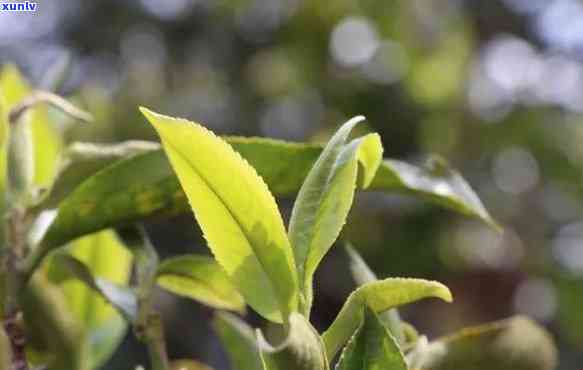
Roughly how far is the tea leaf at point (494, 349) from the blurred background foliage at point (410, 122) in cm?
171

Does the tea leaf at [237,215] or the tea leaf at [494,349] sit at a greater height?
the tea leaf at [237,215]

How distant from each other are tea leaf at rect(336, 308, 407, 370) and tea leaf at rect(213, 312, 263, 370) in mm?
119

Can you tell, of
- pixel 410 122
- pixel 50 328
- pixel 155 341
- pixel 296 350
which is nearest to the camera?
pixel 296 350

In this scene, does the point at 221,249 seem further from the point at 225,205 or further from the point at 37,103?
the point at 37,103

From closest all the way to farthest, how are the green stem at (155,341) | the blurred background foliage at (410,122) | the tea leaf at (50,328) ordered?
the green stem at (155,341) → the tea leaf at (50,328) → the blurred background foliage at (410,122)

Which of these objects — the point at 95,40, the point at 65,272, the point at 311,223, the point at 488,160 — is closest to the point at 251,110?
the point at 488,160

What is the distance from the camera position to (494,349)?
0.50 m

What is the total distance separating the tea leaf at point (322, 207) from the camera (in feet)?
1.29

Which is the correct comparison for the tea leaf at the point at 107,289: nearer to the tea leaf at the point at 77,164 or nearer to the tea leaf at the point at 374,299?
the tea leaf at the point at 77,164

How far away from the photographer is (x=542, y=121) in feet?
9.01

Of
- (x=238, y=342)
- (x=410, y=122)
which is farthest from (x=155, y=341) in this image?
(x=410, y=122)

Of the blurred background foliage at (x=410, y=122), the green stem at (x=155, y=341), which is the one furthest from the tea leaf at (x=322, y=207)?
the blurred background foliage at (x=410, y=122)

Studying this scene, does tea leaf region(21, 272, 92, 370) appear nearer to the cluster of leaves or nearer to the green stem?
the cluster of leaves

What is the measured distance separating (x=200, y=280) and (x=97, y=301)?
12 centimetres
